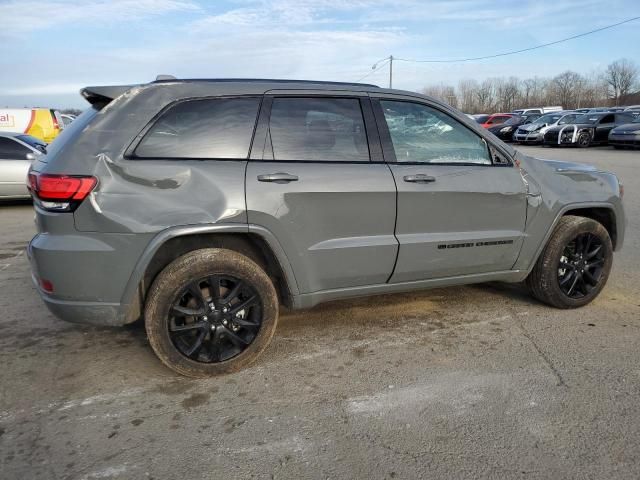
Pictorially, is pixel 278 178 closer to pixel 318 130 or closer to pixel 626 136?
pixel 318 130

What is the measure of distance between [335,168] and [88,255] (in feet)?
5.13

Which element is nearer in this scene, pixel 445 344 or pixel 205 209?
pixel 205 209

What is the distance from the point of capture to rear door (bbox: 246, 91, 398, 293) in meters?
3.16

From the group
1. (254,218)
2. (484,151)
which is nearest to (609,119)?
(484,151)

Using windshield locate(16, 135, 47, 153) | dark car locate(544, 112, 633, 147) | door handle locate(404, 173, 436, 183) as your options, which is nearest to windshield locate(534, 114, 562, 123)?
dark car locate(544, 112, 633, 147)

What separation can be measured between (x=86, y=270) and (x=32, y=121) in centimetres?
1660

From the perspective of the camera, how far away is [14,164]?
934 cm

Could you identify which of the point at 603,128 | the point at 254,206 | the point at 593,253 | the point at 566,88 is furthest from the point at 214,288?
the point at 566,88

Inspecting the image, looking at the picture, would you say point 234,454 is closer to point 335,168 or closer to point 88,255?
point 88,255

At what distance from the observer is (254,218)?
3.10 metres

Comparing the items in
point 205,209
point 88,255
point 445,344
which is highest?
point 205,209

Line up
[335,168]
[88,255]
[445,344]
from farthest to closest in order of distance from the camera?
1. [445,344]
2. [335,168]
3. [88,255]

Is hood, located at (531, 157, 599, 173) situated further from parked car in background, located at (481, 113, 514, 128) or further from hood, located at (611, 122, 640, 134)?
parked car in background, located at (481, 113, 514, 128)

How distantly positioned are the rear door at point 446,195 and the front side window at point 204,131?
96 cm
